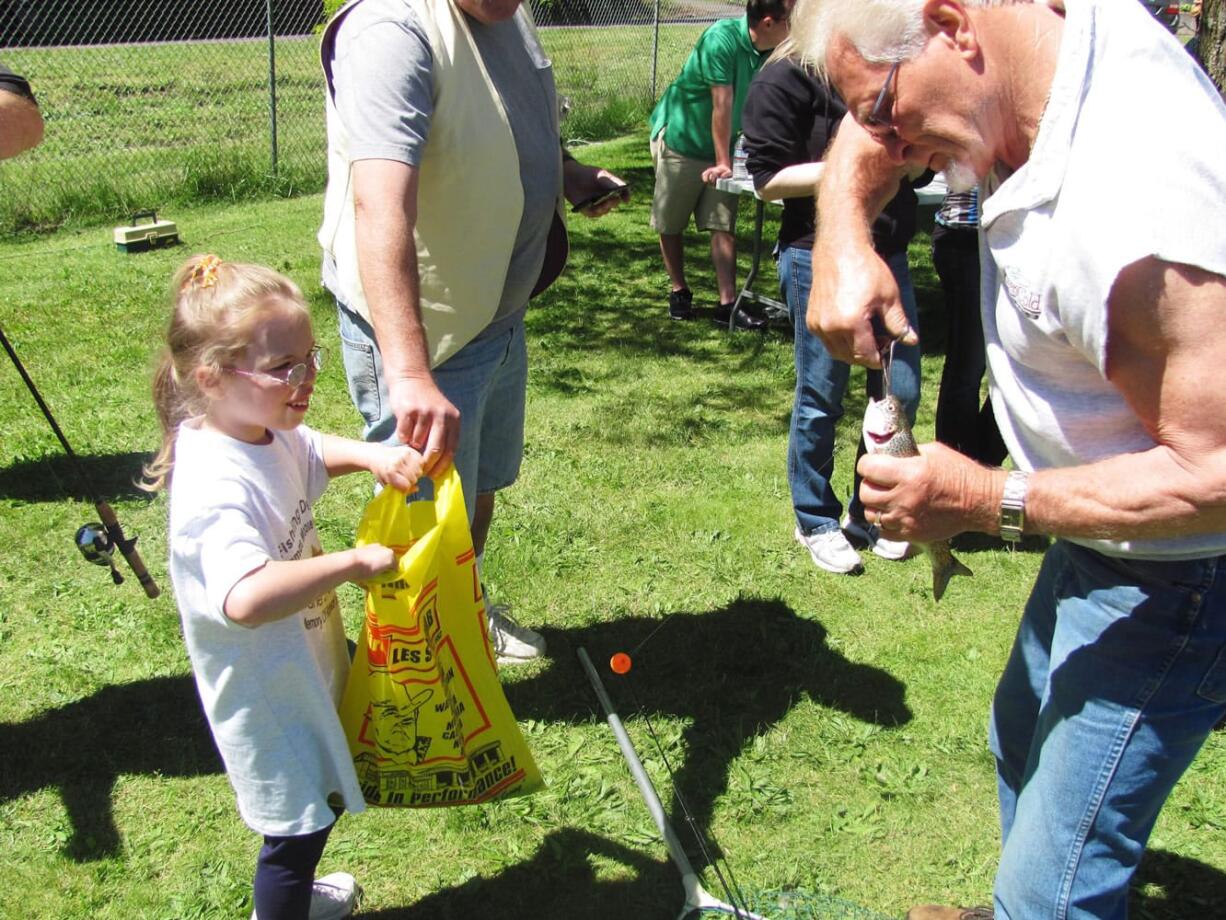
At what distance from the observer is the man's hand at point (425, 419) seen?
2221mm

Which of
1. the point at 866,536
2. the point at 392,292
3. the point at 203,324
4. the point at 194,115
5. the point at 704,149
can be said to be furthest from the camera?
the point at 194,115

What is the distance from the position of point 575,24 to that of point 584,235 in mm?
7343

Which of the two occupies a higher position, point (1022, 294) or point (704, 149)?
point (1022, 294)

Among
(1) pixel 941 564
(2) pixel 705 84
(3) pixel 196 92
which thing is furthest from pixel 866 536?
(3) pixel 196 92

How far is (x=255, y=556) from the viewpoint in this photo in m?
1.92

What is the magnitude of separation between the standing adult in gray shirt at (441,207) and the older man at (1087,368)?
880 mm

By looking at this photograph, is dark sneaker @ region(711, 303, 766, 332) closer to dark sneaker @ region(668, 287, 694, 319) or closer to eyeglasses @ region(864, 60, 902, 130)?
dark sneaker @ region(668, 287, 694, 319)

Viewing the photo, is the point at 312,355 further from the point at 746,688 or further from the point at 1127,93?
the point at 746,688

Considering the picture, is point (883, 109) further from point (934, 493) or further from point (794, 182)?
point (794, 182)

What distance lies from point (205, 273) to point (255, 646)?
720 millimetres

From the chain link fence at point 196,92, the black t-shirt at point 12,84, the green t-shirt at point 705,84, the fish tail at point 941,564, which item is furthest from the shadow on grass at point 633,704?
the chain link fence at point 196,92

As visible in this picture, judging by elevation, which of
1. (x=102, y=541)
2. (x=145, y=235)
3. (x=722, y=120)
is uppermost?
(x=722, y=120)

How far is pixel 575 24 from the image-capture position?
1499 centimetres

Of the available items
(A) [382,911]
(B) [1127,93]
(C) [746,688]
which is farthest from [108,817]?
(B) [1127,93]
